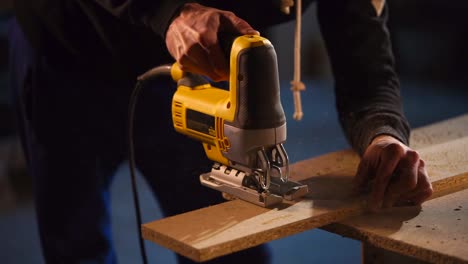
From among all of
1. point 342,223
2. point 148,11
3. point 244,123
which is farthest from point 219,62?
point 342,223

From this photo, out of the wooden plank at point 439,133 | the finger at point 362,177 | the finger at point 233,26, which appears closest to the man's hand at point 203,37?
the finger at point 233,26

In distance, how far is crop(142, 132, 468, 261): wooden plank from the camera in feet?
5.46

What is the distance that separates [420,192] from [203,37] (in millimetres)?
611

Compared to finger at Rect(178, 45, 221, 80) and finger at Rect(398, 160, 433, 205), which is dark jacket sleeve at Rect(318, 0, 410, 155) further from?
finger at Rect(178, 45, 221, 80)

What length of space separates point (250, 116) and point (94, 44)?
756mm

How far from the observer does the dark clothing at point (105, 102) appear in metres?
2.27

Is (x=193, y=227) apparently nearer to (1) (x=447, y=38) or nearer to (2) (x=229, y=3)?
(2) (x=229, y=3)

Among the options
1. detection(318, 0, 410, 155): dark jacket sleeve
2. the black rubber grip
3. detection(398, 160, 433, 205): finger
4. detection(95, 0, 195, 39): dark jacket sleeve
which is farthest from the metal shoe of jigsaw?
detection(318, 0, 410, 155): dark jacket sleeve

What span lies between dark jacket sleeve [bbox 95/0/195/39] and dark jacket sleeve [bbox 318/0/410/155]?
0.58 metres

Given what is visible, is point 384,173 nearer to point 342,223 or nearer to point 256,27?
point 342,223

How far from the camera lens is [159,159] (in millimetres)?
2396

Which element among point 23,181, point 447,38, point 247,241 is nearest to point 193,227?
point 247,241

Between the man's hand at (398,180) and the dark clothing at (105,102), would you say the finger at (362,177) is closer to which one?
the man's hand at (398,180)

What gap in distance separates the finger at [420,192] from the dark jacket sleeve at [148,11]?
2.20 ft
